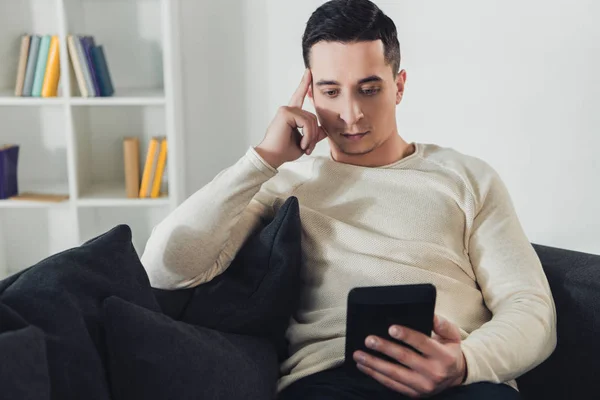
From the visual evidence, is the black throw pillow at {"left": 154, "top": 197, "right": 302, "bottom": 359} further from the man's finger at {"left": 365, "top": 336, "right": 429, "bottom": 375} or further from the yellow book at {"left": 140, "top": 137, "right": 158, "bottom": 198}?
the yellow book at {"left": 140, "top": 137, "right": 158, "bottom": 198}

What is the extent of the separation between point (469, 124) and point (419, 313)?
1.42m

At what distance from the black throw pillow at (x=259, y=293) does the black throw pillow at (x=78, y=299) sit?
146 millimetres

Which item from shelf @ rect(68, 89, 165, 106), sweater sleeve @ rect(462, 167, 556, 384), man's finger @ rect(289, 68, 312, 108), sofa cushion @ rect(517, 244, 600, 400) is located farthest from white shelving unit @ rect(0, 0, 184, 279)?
sofa cushion @ rect(517, 244, 600, 400)

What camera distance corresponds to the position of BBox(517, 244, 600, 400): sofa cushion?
1545mm

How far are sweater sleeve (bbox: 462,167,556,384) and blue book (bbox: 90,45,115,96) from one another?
176 cm

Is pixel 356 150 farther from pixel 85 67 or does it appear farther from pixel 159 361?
pixel 85 67

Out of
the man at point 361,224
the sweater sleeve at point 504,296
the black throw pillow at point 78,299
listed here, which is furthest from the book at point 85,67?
the sweater sleeve at point 504,296

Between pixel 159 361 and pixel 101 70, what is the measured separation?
1978 millimetres

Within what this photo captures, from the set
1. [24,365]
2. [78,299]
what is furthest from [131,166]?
[24,365]

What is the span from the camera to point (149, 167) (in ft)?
9.61

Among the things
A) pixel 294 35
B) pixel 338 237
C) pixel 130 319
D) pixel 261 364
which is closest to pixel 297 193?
pixel 338 237

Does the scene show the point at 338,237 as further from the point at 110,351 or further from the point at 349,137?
the point at 110,351

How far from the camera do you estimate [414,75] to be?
8.66 feet

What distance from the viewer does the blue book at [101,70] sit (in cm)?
287
